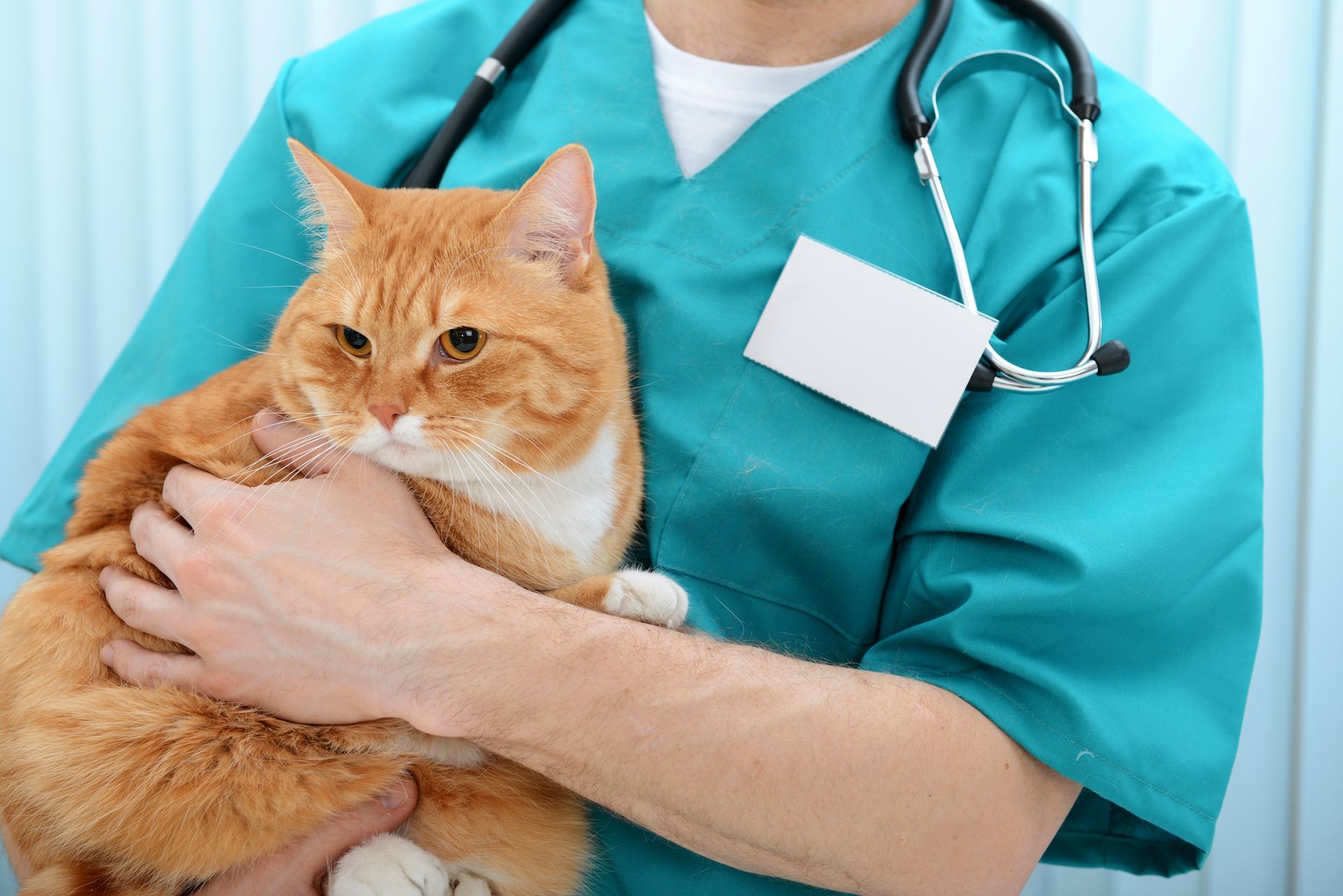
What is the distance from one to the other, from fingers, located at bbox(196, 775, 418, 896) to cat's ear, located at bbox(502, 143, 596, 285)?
0.65 m

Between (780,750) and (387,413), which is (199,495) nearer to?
(387,413)

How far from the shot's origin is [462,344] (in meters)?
1.01

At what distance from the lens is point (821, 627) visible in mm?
1145

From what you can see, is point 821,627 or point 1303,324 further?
point 1303,324

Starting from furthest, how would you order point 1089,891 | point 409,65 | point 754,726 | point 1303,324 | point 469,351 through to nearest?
point 1089,891 < point 1303,324 < point 409,65 < point 469,351 < point 754,726

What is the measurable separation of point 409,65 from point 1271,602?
1862mm

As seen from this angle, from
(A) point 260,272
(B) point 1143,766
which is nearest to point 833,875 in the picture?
(B) point 1143,766

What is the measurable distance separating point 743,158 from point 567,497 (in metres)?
0.52

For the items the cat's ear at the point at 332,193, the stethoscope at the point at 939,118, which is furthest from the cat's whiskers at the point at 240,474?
the stethoscope at the point at 939,118

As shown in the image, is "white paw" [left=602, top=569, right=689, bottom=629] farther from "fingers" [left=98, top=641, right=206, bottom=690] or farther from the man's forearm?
"fingers" [left=98, top=641, right=206, bottom=690]

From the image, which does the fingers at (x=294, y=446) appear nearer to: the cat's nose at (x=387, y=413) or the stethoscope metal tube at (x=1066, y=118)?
the cat's nose at (x=387, y=413)

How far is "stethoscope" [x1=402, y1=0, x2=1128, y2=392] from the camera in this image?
973 mm

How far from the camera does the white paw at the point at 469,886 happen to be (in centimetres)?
97

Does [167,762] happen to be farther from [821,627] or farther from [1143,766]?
[1143,766]
